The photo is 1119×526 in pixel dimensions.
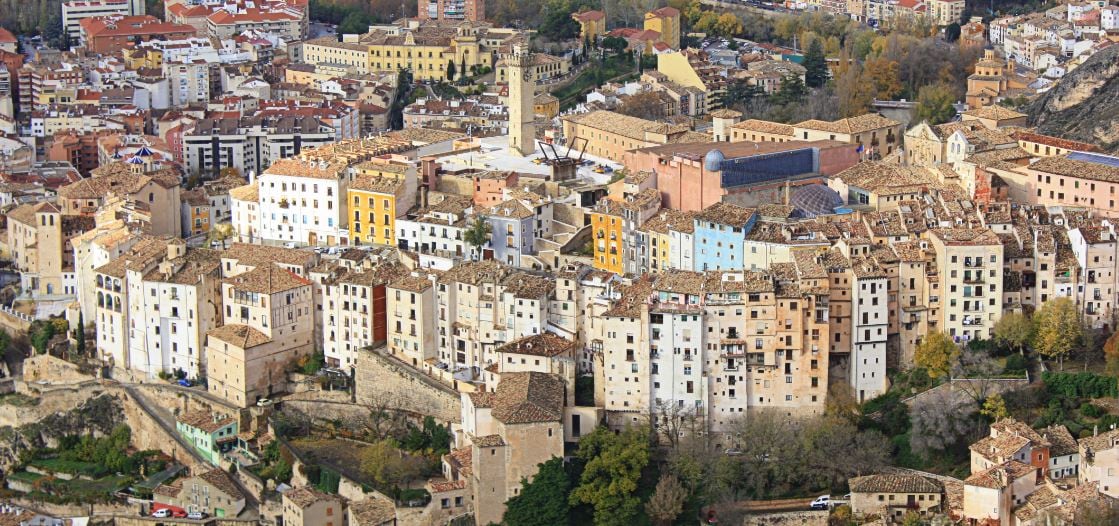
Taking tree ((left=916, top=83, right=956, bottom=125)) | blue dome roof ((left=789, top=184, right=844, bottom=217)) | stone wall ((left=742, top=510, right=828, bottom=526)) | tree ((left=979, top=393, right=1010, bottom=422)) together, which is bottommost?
stone wall ((left=742, top=510, right=828, bottom=526))

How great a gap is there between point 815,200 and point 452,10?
36194mm

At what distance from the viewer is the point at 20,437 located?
51969 mm

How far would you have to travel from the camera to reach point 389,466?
45469mm

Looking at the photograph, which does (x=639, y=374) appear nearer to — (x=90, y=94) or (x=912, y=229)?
(x=912, y=229)

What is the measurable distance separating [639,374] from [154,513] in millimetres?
11081

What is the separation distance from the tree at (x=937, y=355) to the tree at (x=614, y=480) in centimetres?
604

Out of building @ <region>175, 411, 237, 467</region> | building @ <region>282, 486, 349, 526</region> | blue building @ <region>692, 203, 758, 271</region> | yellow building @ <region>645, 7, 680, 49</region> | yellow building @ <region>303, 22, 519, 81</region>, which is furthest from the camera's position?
yellow building @ <region>645, 7, 680, 49</region>

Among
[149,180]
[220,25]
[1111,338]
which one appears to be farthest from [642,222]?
[220,25]

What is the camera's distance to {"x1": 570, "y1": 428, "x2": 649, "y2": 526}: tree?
43.7 m

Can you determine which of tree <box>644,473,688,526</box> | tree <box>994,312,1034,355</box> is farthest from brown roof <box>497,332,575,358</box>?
tree <box>994,312,1034,355</box>

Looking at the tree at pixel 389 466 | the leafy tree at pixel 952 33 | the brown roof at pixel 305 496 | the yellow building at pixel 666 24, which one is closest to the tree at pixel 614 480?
the tree at pixel 389 466

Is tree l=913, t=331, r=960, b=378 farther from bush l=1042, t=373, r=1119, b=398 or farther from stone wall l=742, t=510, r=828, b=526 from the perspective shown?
stone wall l=742, t=510, r=828, b=526

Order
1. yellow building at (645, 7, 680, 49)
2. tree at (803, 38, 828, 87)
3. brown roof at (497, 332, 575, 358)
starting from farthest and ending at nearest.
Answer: yellow building at (645, 7, 680, 49) < tree at (803, 38, 828, 87) < brown roof at (497, 332, 575, 358)

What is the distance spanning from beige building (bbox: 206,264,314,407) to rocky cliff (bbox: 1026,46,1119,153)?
19.6m
